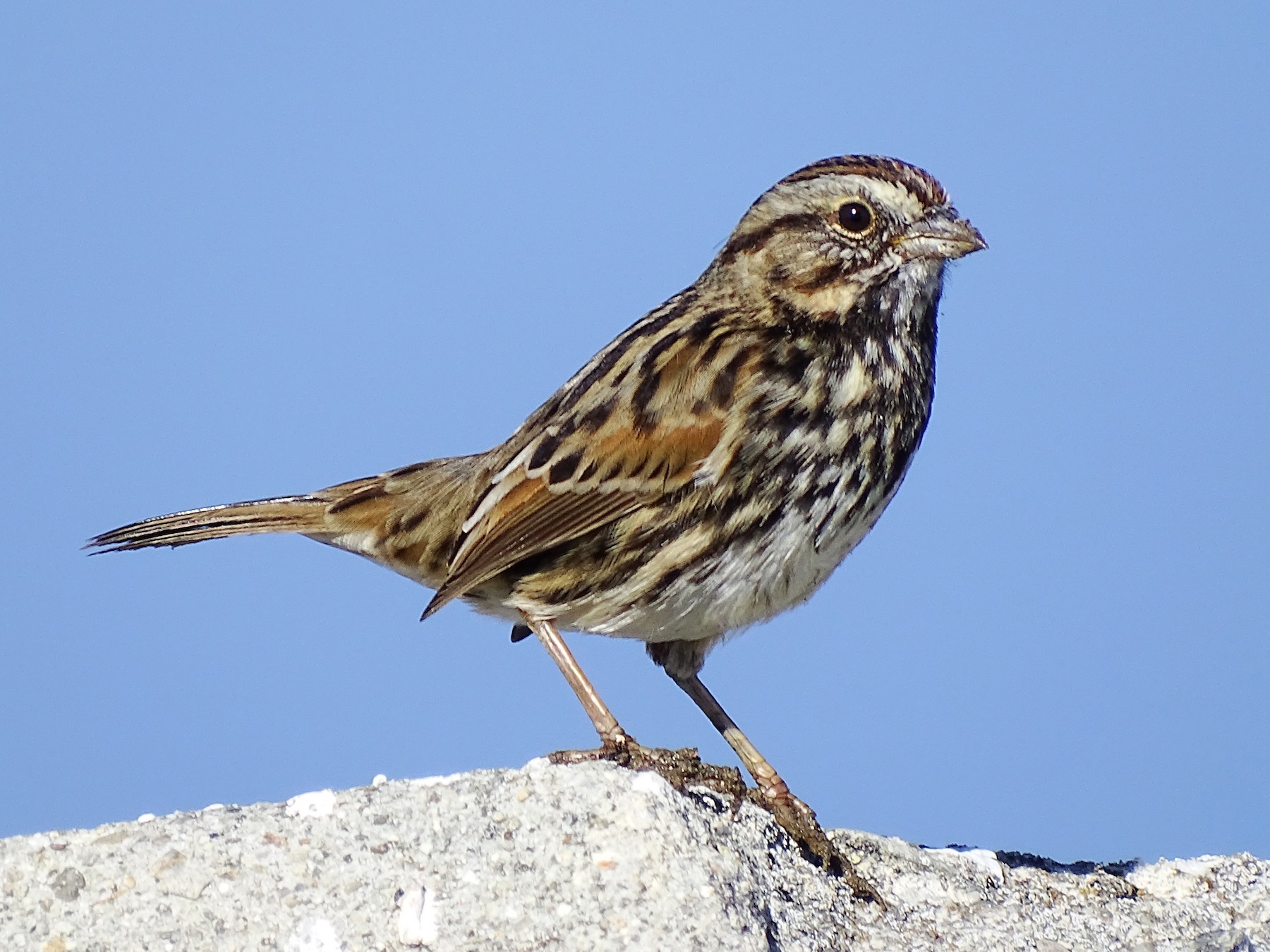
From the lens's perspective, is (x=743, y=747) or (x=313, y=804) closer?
(x=313, y=804)

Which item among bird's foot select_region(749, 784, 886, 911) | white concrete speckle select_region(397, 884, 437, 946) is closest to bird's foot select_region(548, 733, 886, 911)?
bird's foot select_region(749, 784, 886, 911)

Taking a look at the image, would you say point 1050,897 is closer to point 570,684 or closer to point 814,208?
point 570,684

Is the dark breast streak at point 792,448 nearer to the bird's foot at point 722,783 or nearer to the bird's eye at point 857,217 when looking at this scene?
the bird's eye at point 857,217

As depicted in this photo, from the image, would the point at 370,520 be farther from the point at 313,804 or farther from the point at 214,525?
the point at 313,804

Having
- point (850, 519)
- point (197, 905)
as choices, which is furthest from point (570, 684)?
point (197, 905)

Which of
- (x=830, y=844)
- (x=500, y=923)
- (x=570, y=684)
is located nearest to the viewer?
(x=500, y=923)

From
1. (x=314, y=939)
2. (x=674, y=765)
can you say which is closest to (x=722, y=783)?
(x=674, y=765)
